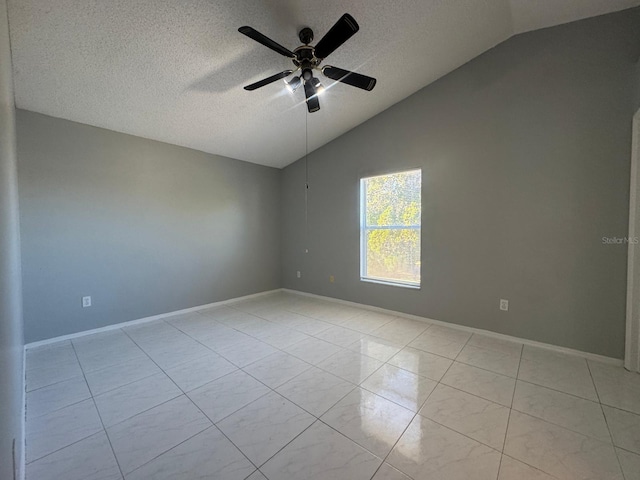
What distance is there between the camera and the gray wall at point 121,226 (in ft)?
8.59

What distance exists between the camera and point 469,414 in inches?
64.4

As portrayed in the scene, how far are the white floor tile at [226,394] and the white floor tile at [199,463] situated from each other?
0.66 ft

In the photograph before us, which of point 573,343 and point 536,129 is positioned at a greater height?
point 536,129

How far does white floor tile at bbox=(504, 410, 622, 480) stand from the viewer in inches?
49.0

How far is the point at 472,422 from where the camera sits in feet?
5.14

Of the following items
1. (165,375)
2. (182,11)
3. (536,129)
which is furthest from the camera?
(536,129)

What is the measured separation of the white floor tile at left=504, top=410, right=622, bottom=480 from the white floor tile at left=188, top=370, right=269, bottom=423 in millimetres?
1582

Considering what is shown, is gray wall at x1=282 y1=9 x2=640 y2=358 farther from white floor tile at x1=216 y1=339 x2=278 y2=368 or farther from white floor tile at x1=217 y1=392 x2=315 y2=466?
white floor tile at x1=217 y1=392 x2=315 y2=466

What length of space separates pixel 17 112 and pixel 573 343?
5.82 metres

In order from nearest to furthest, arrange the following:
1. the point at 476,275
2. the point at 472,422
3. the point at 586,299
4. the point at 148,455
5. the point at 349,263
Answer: the point at 148,455
the point at 472,422
the point at 586,299
the point at 476,275
the point at 349,263

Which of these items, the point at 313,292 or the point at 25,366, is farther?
the point at 313,292

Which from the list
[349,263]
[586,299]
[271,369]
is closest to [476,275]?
[586,299]

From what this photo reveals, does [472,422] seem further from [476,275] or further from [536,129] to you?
[536,129]

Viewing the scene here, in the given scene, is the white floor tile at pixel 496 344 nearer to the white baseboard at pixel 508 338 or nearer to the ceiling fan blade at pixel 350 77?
the white baseboard at pixel 508 338
